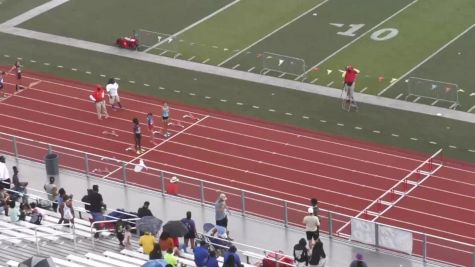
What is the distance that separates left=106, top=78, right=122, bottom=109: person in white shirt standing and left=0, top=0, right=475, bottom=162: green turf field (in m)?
1.79

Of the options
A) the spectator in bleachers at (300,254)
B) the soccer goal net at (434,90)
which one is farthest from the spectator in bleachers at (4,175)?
the soccer goal net at (434,90)

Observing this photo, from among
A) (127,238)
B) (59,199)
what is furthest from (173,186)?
(127,238)

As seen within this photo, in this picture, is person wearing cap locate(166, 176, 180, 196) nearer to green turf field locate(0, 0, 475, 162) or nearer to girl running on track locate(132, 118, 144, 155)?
girl running on track locate(132, 118, 144, 155)

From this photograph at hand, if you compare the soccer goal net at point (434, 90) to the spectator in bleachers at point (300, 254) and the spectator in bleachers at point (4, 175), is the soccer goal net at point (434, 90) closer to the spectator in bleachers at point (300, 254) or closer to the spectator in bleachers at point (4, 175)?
the spectator in bleachers at point (300, 254)

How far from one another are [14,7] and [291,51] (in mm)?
13320

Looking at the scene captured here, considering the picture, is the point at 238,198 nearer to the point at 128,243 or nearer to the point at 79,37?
the point at 128,243

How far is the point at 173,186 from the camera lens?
35.2 meters

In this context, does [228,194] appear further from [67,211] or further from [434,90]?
[434,90]

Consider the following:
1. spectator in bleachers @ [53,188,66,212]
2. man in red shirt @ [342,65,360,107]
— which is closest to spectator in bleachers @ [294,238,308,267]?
spectator in bleachers @ [53,188,66,212]

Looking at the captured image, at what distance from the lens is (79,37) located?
166 ft

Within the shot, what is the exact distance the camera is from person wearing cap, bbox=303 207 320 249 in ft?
102

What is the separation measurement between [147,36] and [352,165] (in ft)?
43.3

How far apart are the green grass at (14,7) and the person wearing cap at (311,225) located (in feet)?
81.9

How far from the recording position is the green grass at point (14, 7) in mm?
53222
